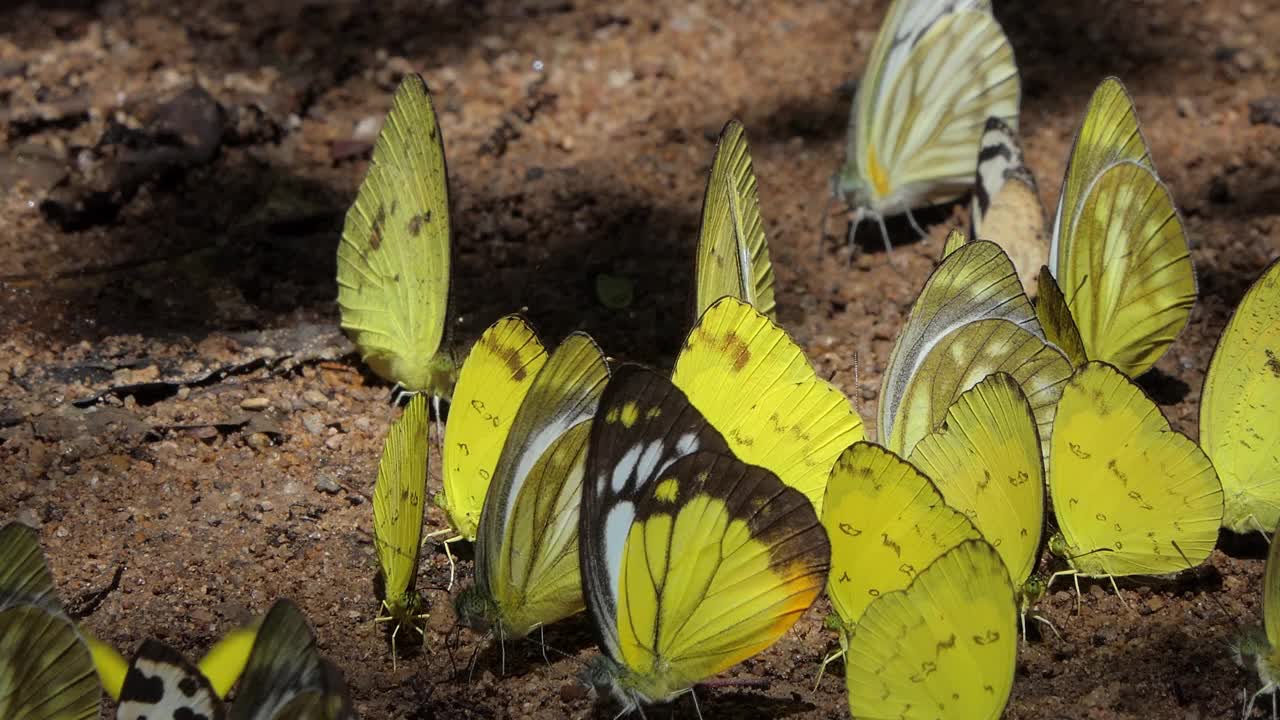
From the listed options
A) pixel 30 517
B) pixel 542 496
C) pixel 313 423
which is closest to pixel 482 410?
pixel 542 496

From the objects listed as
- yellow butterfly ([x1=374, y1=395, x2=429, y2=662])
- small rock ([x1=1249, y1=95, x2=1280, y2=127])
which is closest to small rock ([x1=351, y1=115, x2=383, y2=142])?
yellow butterfly ([x1=374, y1=395, x2=429, y2=662])

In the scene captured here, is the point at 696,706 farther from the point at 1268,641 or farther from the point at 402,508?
the point at 1268,641

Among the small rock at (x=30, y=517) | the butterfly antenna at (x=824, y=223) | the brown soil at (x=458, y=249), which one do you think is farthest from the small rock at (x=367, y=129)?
the small rock at (x=30, y=517)

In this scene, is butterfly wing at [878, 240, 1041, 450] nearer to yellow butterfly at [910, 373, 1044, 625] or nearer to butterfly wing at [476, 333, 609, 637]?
yellow butterfly at [910, 373, 1044, 625]

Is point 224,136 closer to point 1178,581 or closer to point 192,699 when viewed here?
point 192,699

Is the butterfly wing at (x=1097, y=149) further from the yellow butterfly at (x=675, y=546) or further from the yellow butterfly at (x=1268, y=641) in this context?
the yellow butterfly at (x=675, y=546)

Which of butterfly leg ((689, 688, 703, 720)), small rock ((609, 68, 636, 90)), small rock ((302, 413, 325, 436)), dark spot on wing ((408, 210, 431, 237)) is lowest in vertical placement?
butterfly leg ((689, 688, 703, 720))
